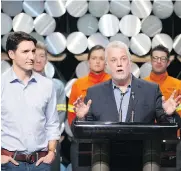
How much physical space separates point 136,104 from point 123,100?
79 millimetres

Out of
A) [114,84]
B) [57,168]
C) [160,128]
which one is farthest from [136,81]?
[57,168]

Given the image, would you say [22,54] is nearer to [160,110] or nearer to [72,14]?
[160,110]

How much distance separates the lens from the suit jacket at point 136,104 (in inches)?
87.6

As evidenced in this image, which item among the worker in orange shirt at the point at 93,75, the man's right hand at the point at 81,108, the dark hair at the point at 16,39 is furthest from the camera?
the worker in orange shirt at the point at 93,75

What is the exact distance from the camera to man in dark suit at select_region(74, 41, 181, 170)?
220 cm

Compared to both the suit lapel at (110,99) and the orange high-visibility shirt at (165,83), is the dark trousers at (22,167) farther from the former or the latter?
the orange high-visibility shirt at (165,83)

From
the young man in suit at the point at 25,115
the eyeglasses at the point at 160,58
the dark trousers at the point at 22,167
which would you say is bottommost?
the dark trousers at the point at 22,167

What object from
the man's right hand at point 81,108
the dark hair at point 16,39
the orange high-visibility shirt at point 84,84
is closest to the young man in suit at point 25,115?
the dark hair at point 16,39

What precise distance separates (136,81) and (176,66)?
6.35 feet

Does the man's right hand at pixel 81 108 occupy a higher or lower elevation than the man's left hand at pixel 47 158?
higher

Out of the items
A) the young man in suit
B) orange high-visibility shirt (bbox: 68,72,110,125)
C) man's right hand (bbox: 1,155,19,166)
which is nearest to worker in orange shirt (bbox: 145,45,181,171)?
orange high-visibility shirt (bbox: 68,72,110,125)

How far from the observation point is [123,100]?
2.29m

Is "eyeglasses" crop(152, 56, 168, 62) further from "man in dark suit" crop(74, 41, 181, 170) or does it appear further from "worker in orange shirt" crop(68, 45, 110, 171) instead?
"man in dark suit" crop(74, 41, 181, 170)

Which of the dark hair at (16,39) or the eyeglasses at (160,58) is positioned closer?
the dark hair at (16,39)
